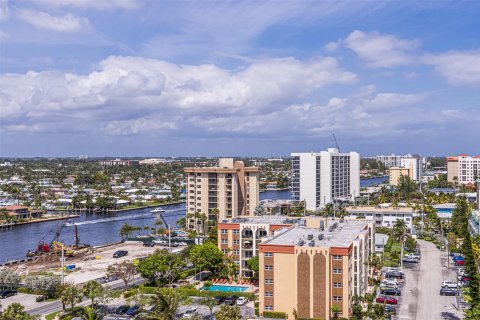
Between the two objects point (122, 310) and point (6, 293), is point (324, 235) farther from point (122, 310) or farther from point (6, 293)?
point (6, 293)

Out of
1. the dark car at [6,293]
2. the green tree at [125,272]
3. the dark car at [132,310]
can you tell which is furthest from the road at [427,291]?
the dark car at [6,293]

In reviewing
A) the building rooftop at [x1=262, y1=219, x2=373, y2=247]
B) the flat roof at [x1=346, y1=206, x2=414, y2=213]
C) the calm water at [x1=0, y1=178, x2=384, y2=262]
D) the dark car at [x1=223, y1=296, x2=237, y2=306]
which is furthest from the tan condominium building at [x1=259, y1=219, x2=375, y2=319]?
the calm water at [x1=0, y1=178, x2=384, y2=262]

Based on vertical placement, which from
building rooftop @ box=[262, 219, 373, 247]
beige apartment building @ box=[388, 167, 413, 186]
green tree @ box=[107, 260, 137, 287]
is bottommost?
green tree @ box=[107, 260, 137, 287]

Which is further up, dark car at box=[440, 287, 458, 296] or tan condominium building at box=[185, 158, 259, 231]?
tan condominium building at box=[185, 158, 259, 231]

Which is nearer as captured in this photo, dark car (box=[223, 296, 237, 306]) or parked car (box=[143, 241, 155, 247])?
dark car (box=[223, 296, 237, 306])

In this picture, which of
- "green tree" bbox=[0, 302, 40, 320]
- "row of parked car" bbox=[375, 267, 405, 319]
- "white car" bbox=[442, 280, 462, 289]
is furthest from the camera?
"white car" bbox=[442, 280, 462, 289]

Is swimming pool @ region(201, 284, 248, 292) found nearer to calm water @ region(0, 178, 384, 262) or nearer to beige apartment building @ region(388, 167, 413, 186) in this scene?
calm water @ region(0, 178, 384, 262)
